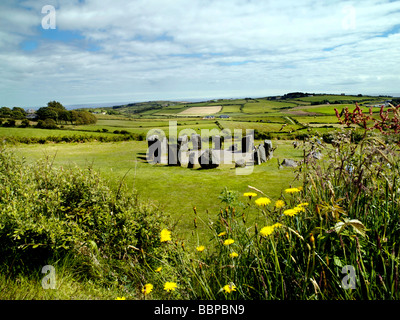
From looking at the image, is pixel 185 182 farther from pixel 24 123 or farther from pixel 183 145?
pixel 24 123

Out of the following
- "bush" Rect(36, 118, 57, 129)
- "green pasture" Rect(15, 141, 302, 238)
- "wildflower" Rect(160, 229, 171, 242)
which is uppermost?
"bush" Rect(36, 118, 57, 129)

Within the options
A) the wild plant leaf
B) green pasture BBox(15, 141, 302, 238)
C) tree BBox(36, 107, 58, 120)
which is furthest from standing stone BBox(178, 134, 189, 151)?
tree BBox(36, 107, 58, 120)

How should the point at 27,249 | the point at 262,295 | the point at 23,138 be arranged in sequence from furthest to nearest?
the point at 23,138
the point at 27,249
the point at 262,295

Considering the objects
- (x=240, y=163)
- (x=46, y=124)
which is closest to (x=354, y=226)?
(x=240, y=163)

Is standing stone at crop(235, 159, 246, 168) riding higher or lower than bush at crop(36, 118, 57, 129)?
lower

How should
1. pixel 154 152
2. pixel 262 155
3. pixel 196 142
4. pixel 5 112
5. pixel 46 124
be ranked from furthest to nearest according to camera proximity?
pixel 46 124 < pixel 5 112 < pixel 196 142 < pixel 154 152 < pixel 262 155

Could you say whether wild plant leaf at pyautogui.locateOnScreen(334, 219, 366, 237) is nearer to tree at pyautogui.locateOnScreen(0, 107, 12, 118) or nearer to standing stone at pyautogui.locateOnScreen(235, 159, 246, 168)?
standing stone at pyautogui.locateOnScreen(235, 159, 246, 168)

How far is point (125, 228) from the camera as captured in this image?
429 centimetres

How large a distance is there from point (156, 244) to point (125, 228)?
645 millimetres

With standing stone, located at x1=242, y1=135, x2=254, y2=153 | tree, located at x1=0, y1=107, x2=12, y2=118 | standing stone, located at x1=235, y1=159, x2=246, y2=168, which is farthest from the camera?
tree, located at x1=0, y1=107, x2=12, y2=118

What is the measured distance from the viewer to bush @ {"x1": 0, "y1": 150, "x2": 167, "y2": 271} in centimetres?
399

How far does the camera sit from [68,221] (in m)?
4.66
